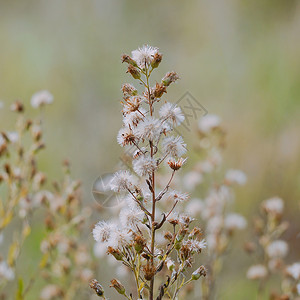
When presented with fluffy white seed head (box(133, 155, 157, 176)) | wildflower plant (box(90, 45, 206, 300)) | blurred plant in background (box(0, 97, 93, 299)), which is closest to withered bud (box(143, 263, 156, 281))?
wildflower plant (box(90, 45, 206, 300))

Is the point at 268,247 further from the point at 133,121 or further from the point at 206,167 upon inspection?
the point at 133,121

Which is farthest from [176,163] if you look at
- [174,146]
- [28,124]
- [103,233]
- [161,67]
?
[161,67]

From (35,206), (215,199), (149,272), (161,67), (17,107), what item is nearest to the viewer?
(149,272)

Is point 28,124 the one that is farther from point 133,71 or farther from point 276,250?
point 276,250

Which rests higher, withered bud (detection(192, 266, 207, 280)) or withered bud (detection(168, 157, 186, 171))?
withered bud (detection(168, 157, 186, 171))

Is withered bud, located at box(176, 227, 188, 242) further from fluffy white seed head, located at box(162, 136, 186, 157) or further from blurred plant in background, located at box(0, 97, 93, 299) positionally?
blurred plant in background, located at box(0, 97, 93, 299)

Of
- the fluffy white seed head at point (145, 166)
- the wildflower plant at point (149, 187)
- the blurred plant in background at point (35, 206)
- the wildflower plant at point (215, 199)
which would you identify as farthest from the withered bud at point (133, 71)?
the wildflower plant at point (215, 199)

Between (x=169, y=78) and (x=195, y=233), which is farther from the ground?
(x=169, y=78)

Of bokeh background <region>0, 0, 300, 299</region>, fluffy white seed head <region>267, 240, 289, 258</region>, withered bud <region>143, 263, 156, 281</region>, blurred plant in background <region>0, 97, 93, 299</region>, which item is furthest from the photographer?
bokeh background <region>0, 0, 300, 299</region>

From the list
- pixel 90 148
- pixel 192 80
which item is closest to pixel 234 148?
pixel 192 80
